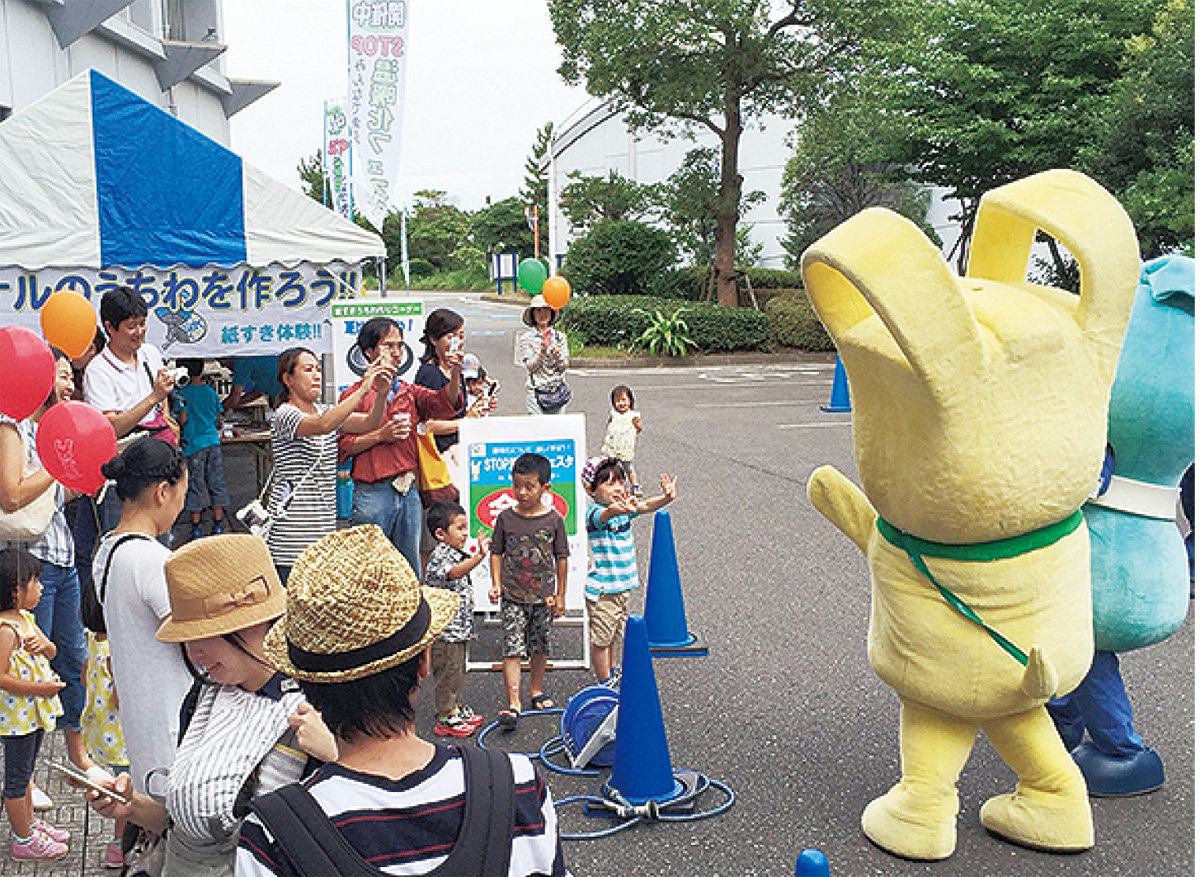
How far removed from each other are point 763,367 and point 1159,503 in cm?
1768

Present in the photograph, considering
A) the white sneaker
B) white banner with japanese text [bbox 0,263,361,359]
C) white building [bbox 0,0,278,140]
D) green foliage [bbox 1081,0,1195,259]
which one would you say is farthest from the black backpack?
green foliage [bbox 1081,0,1195,259]

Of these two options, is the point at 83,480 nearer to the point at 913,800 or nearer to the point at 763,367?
the point at 913,800

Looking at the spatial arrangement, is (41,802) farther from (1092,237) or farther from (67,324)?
(1092,237)

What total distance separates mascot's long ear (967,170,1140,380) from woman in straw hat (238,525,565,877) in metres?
2.72

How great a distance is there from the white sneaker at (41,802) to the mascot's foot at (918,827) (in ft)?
10.3

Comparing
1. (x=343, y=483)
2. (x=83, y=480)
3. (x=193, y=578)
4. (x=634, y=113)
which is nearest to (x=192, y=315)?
(x=343, y=483)

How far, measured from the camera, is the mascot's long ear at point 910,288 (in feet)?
11.8

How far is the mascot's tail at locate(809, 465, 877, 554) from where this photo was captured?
4484 mm

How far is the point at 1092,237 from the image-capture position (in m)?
3.90

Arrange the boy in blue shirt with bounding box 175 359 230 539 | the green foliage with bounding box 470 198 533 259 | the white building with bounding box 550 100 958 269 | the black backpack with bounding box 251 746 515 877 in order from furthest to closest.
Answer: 1. the green foliage with bounding box 470 198 533 259
2. the white building with bounding box 550 100 958 269
3. the boy in blue shirt with bounding box 175 359 230 539
4. the black backpack with bounding box 251 746 515 877

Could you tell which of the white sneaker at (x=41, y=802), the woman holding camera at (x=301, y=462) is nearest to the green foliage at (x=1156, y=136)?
the woman holding camera at (x=301, y=462)

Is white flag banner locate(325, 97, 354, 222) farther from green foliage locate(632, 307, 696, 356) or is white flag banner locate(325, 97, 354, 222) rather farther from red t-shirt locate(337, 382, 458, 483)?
red t-shirt locate(337, 382, 458, 483)

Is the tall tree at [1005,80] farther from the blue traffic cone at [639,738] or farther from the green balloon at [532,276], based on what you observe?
the blue traffic cone at [639,738]

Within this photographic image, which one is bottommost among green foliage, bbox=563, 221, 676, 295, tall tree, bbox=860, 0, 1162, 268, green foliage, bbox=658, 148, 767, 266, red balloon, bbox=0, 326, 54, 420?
red balloon, bbox=0, 326, 54, 420
